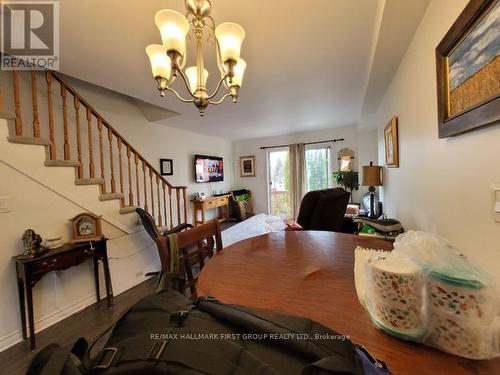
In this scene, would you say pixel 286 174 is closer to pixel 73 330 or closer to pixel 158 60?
pixel 158 60

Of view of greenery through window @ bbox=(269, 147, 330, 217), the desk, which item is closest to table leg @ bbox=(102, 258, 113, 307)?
the desk

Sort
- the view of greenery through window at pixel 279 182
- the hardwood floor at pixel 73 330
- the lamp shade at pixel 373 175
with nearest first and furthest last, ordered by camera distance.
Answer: the hardwood floor at pixel 73 330, the lamp shade at pixel 373 175, the view of greenery through window at pixel 279 182

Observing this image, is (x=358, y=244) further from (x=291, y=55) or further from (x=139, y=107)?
(x=139, y=107)

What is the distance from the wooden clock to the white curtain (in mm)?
4140

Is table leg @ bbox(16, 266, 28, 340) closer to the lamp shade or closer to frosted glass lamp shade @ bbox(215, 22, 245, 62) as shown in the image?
frosted glass lamp shade @ bbox(215, 22, 245, 62)

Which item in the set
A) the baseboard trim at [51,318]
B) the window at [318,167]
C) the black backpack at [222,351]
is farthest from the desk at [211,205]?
the black backpack at [222,351]

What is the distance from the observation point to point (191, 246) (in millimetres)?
1212

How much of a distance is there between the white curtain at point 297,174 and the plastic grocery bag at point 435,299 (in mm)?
4792

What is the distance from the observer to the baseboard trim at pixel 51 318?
5.14 feet

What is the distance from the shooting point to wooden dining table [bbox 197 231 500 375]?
1.47 feet

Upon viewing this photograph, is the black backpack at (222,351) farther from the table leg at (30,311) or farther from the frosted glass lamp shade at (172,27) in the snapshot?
the table leg at (30,311)

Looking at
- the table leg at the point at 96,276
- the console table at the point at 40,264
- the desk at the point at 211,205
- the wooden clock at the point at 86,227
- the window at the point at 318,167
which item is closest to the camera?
the console table at the point at 40,264

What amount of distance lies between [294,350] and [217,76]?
239 centimetres

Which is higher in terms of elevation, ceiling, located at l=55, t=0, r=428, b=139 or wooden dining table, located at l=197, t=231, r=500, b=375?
ceiling, located at l=55, t=0, r=428, b=139
